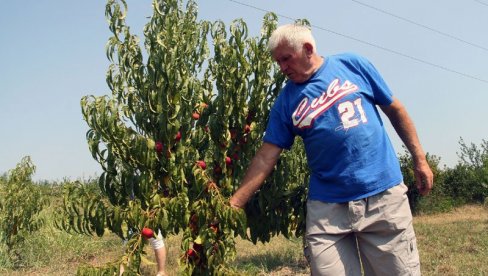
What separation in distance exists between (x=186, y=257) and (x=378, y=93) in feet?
4.86

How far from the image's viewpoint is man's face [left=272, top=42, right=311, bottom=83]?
2748 mm

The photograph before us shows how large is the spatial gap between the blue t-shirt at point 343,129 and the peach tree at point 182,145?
533 millimetres

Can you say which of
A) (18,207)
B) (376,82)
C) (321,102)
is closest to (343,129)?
(321,102)

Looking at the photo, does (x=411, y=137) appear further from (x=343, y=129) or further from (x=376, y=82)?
(x=343, y=129)

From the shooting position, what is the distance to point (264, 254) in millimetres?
8430

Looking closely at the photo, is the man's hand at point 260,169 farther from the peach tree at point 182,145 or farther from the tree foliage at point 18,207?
the tree foliage at point 18,207

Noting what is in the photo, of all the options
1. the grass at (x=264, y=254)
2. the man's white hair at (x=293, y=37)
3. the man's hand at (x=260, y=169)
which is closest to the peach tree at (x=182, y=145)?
the man's hand at (x=260, y=169)

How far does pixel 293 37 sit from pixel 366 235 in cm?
110

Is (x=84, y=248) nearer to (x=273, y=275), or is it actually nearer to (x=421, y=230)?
(x=273, y=275)

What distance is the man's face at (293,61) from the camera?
2.75 m

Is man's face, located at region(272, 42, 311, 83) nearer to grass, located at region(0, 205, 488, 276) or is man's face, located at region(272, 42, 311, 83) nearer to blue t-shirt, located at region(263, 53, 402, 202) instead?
blue t-shirt, located at region(263, 53, 402, 202)

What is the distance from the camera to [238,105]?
355cm

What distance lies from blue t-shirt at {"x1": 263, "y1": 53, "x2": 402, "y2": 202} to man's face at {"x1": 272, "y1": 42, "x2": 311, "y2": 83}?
0.05m

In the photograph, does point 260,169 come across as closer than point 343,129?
No
